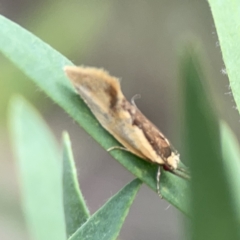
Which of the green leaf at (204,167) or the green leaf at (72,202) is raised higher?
the green leaf at (72,202)

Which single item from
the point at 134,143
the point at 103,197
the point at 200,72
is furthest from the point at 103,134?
the point at 103,197

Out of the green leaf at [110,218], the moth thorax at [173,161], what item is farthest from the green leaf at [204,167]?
the moth thorax at [173,161]

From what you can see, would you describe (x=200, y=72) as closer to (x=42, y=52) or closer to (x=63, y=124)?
(x=42, y=52)

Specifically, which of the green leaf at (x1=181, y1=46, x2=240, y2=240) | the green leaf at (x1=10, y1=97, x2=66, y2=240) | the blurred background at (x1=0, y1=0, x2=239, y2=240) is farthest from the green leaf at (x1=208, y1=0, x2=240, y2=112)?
the blurred background at (x1=0, y1=0, x2=239, y2=240)

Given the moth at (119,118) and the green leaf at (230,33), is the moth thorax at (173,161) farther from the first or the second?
the green leaf at (230,33)

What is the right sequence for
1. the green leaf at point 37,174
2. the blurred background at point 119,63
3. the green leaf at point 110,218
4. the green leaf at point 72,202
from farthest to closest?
1. the blurred background at point 119,63
2. the green leaf at point 37,174
3. the green leaf at point 72,202
4. the green leaf at point 110,218

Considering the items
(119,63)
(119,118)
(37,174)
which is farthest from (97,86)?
(119,63)
